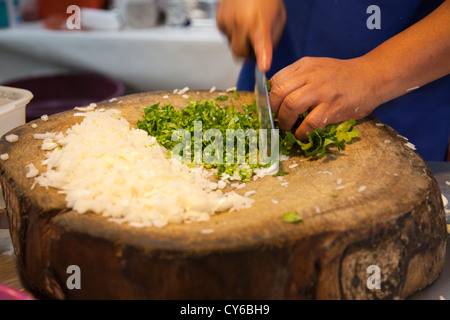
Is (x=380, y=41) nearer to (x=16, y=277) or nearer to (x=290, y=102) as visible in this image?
(x=290, y=102)

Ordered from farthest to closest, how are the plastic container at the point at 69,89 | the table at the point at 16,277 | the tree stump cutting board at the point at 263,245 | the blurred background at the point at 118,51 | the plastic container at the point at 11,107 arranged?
1. the blurred background at the point at 118,51
2. the plastic container at the point at 69,89
3. the plastic container at the point at 11,107
4. the table at the point at 16,277
5. the tree stump cutting board at the point at 263,245


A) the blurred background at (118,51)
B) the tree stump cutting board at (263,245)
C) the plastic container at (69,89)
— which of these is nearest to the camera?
the tree stump cutting board at (263,245)

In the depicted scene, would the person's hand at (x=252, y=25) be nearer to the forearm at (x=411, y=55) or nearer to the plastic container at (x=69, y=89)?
the forearm at (x=411, y=55)

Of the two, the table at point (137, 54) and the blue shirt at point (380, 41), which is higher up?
the blue shirt at point (380, 41)

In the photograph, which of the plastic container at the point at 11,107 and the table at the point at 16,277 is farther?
the plastic container at the point at 11,107

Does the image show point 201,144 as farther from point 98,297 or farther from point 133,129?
point 98,297

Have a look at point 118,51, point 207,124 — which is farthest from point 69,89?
point 207,124

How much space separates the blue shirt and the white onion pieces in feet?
2.57

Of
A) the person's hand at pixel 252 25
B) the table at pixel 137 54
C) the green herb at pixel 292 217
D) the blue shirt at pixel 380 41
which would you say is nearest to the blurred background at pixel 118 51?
the table at pixel 137 54

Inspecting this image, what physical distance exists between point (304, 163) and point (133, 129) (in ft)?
1.66

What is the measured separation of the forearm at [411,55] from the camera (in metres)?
1.28

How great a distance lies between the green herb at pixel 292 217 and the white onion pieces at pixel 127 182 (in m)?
0.12

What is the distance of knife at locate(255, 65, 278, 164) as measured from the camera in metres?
1.24

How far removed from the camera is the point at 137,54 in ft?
10.8
